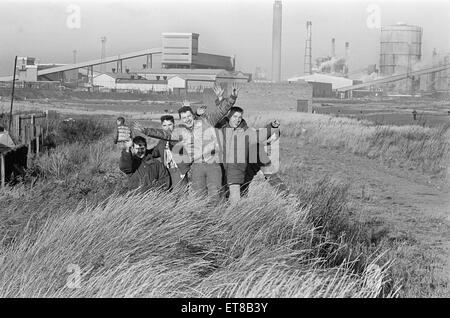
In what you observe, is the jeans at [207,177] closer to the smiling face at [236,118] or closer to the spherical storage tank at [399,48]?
the smiling face at [236,118]

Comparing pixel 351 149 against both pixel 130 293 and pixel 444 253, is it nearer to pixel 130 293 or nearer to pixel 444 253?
pixel 444 253

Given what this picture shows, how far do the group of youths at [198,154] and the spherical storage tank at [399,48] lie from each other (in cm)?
10658

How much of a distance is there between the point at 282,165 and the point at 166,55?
6326 centimetres

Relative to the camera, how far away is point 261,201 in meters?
7.34

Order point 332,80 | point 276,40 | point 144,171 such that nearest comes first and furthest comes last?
point 144,171 → point 276,40 → point 332,80

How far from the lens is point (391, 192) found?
1512 centimetres

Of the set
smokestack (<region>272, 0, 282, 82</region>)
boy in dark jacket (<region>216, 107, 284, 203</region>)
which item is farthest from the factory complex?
boy in dark jacket (<region>216, 107, 284, 203</region>)

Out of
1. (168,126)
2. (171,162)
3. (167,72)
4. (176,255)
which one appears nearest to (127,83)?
(167,72)

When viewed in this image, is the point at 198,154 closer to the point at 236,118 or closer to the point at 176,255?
the point at 236,118

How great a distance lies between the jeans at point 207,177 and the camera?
780 cm

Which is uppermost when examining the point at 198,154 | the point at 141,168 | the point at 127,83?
the point at 127,83

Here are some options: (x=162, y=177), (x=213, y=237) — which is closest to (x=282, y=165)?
(x=162, y=177)

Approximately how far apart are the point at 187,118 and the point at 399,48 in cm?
11269

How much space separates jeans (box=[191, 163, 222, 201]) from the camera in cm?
780
